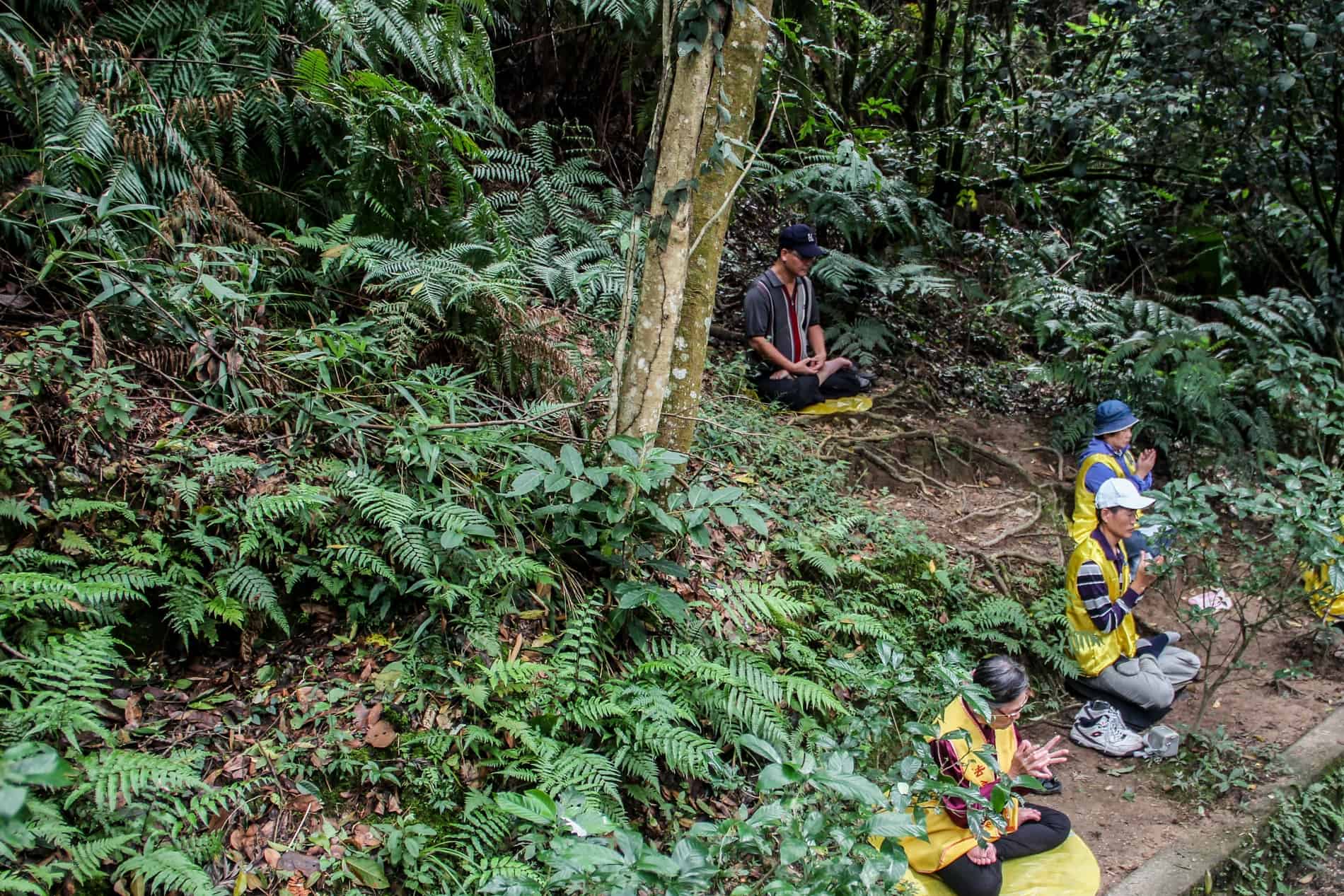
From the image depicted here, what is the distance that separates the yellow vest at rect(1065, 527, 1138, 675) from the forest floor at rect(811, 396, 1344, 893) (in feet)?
1.21

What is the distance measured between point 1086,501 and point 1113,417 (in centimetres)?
68

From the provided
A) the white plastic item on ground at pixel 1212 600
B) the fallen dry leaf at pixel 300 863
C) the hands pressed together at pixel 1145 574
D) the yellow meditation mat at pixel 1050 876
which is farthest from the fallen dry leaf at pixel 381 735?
the white plastic item on ground at pixel 1212 600

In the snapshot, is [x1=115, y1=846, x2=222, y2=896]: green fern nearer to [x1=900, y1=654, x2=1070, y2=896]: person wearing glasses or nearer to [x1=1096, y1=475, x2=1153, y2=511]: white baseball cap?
[x1=900, y1=654, x2=1070, y2=896]: person wearing glasses

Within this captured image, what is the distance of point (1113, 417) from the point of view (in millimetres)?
5617

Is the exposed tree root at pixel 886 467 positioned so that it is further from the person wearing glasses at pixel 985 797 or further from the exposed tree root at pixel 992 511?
the person wearing glasses at pixel 985 797

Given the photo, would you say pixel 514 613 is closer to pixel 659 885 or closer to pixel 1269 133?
pixel 659 885

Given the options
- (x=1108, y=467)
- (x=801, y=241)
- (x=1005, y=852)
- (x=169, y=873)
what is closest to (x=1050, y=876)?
(x=1005, y=852)

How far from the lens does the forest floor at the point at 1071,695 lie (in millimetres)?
4375

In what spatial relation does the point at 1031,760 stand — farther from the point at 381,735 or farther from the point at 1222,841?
the point at 381,735

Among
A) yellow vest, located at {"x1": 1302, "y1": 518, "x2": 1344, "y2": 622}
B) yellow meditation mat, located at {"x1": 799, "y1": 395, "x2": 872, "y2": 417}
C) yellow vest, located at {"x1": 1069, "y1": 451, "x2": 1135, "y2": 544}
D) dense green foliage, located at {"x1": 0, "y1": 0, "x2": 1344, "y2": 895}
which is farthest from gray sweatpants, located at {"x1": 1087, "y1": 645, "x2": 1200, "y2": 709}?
yellow meditation mat, located at {"x1": 799, "y1": 395, "x2": 872, "y2": 417}

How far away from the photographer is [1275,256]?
8.27 metres

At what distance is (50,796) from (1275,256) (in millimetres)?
10388

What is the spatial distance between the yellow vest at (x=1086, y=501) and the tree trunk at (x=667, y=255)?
3.20m

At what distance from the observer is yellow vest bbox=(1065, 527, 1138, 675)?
486cm
